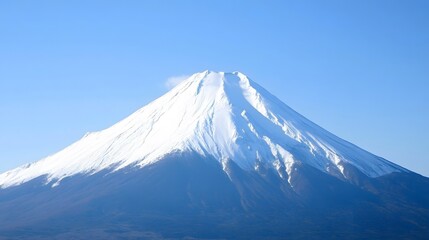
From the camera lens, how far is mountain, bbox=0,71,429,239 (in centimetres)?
10569

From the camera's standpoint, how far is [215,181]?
125m

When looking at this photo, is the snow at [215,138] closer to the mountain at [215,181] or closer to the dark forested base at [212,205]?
the mountain at [215,181]

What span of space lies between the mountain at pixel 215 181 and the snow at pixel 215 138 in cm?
34

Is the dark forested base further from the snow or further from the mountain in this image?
the snow

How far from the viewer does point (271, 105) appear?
159500 millimetres

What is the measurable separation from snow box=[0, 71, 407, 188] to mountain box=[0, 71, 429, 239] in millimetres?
341

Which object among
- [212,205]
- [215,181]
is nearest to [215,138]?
[215,181]

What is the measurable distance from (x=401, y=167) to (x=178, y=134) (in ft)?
147

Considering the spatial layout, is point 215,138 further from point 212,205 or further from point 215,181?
point 212,205

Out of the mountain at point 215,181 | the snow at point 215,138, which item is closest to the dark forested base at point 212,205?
the mountain at point 215,181

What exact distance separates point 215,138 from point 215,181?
17.8m

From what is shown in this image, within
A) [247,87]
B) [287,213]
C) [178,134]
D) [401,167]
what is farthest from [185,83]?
[287,213]

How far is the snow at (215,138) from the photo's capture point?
137 m

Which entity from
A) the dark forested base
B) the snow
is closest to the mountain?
the dark forested base
